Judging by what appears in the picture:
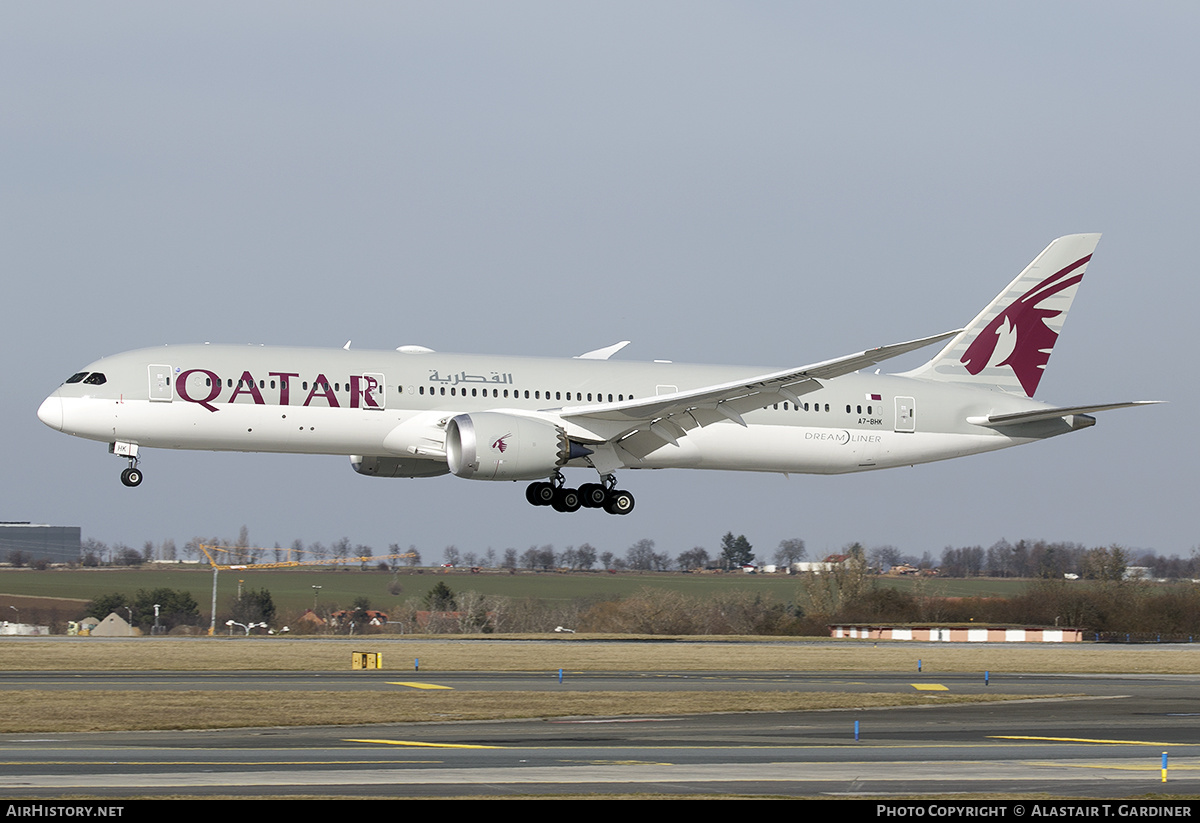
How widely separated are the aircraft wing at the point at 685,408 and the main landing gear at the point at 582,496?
64.8 inches

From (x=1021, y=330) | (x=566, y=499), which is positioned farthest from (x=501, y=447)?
(x=1021, y=330)

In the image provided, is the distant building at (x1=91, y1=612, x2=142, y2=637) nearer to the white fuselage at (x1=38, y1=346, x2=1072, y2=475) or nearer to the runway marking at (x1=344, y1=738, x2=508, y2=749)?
the white fuselage at (x1=38, y1=346, x2=1072, y2=475)

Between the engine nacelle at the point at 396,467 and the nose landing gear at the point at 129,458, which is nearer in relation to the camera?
the nose landing gear at the point at 129,458

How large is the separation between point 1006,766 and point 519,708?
12.4 meters

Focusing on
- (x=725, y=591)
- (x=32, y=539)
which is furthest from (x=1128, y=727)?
(x=32, y=539)

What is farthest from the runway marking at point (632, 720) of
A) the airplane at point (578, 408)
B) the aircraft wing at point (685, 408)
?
the aircraft wing at point (685, 408)

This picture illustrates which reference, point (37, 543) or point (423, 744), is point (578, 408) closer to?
point (423, 744)

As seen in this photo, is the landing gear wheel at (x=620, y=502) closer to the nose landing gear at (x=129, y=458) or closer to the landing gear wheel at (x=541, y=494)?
the landing gear wheel at (x=541, y=494)

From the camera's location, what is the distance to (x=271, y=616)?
283 feet

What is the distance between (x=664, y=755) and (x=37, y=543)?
9874cm

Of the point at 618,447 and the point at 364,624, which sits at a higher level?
the point at 618,447

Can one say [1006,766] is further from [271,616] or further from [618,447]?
[271,616]

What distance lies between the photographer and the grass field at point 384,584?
290 ft

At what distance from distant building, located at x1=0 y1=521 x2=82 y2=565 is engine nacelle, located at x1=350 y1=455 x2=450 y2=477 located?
205 feet
